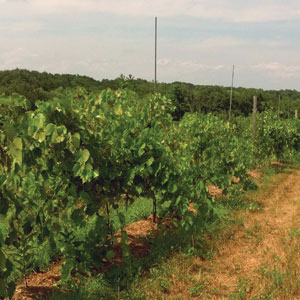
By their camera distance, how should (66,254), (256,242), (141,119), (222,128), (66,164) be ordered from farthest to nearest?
(222,128) → (256,242) → (141,119) → (66,254) → (66,164)

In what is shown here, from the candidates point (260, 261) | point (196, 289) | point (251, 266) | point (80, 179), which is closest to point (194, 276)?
point (196, 289)

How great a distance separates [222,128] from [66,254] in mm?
5988

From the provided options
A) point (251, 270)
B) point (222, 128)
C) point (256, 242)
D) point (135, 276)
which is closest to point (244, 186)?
point (222, 128)

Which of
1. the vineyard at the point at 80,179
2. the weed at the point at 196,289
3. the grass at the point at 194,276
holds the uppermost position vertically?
the vineyard at the point at 80,179

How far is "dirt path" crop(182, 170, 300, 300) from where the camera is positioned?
176 inches

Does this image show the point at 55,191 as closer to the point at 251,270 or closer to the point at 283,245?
the point at 251,270

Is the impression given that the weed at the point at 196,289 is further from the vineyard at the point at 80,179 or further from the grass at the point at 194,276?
the vineyard at the point at 80,179

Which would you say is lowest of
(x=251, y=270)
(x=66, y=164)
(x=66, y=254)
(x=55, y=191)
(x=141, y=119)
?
(x=251, y=270)

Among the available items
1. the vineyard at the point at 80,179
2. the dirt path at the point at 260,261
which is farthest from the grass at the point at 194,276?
the vineyard at the point at 80,179

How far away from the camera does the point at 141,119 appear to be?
5.64m

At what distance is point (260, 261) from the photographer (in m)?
5.36

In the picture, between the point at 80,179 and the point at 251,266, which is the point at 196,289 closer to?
the point at 251,266

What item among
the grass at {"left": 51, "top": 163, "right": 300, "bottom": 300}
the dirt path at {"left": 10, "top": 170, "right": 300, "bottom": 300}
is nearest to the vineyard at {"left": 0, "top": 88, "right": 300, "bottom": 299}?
the grass at {"left": 51, "top": 163, "right": 300, "bottom": 300}

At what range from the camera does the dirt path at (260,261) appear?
447cm
